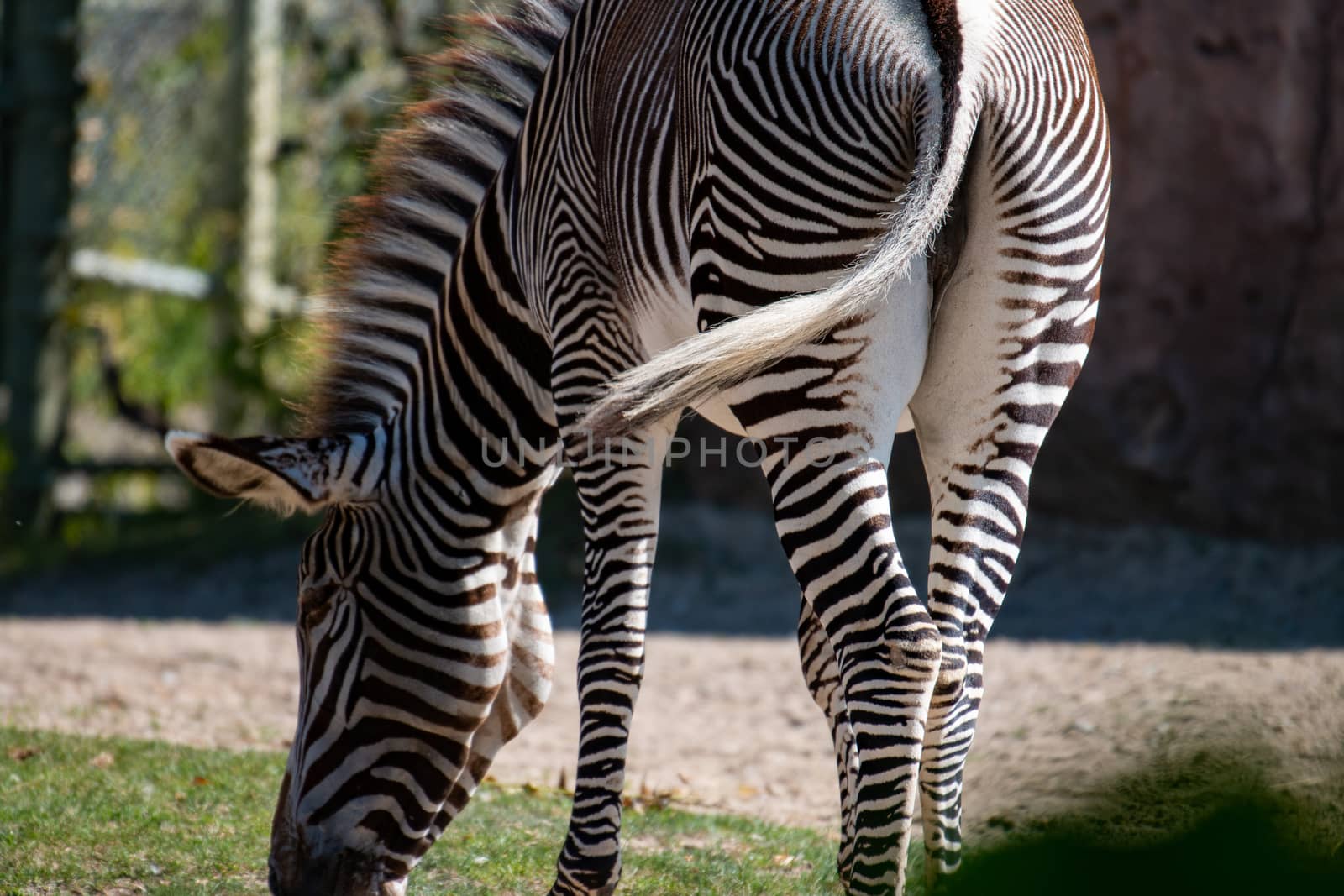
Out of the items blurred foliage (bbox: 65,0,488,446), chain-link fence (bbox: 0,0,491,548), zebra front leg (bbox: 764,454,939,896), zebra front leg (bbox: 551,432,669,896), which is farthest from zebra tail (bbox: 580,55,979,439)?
blurred foliage (bbox: 65,0,488,446)

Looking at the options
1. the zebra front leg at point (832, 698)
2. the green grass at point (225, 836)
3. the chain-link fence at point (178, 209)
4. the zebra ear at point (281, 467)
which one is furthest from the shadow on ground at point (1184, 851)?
the chain-link fence at point (178, 209)

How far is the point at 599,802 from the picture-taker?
337 centimetres

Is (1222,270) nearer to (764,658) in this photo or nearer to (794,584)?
(794,584)

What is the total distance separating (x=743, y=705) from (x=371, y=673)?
3268 millimetres

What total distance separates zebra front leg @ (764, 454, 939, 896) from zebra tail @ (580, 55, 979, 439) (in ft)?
1.05

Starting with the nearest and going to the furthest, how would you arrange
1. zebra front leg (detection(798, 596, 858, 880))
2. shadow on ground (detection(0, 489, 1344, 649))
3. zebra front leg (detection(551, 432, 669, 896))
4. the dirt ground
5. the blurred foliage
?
zebra front leg (detection(551, 432, 669, 896))
zebra front leg (detection(798, 596, 858, 880))
the dirt ground
shadow on ground (detection(0, 489, 1344, 649))
the blurred foliage

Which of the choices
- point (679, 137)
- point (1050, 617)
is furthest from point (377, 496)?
point (1050, 617)

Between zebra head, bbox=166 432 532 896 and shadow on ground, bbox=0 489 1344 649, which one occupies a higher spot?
zebra head, bbox=166 432 532 896

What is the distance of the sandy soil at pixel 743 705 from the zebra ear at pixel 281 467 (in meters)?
1.98

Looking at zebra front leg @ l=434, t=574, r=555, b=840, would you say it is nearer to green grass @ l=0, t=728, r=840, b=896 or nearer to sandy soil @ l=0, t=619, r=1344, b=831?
green grass @ l=0, t=728, r=840, b=896

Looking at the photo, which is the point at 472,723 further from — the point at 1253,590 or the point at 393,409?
the point at 1253,590

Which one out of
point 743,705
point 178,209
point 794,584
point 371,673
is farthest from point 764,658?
point 178,209

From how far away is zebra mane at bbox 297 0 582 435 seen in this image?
3811mm

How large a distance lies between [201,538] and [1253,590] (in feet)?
22.4
